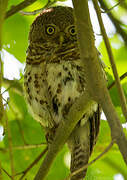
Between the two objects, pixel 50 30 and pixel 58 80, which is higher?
pixel 50 30

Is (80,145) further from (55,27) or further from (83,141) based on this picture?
(55,27)

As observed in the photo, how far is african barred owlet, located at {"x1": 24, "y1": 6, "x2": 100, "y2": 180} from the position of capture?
8.33ft

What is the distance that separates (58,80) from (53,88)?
71 millimetres

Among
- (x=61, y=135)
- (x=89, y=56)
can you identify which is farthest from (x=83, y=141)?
(x=89, y=56)

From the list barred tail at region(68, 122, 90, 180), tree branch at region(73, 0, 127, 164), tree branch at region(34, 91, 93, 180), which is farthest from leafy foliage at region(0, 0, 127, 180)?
tree branch at region(73, 0, 127, 164)

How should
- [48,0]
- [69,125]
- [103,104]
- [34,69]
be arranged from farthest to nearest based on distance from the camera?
1. [34,69]
2. [48,0]
3. [69,125]
4. [103,104]

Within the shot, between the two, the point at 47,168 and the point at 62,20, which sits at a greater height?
the point at 62,20

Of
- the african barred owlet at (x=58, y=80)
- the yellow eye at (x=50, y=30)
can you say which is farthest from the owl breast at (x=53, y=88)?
the yellow eye at (x=50, y=30)

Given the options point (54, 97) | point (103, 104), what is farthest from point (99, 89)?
point (54, 97)

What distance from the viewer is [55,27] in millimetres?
2793

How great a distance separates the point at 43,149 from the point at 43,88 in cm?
47

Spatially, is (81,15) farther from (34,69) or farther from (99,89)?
(34,69)

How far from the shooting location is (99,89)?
147 cm

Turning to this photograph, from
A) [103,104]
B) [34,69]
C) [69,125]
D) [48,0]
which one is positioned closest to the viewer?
[103,104]
